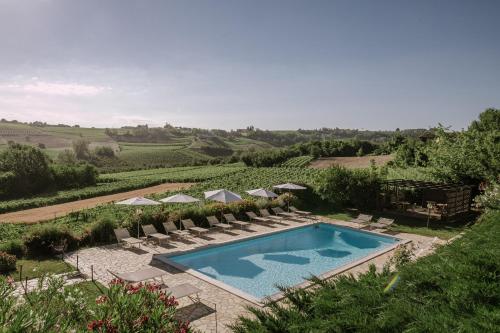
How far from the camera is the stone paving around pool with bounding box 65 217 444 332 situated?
8.48 meters

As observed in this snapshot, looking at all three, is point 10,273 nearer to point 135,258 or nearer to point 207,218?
point 135,258

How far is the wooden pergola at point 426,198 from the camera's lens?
20641mm

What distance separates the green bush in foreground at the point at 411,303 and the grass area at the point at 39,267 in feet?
32.9

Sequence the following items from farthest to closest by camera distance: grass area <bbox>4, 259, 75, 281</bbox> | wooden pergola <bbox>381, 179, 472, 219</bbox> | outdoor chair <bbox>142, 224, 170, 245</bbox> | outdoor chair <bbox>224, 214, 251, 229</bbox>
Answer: wooden pergola <bbox>381, 179, 472, 219</bbox>
outdoor chair <bbox>224, 214, 251, 229</bbox>
outdoor chair <bbox>142, 224, 170, 245</bbox>
grass area <bbox>4, 259, 75, 281</bbox>

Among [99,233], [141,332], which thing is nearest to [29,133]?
[99,233]

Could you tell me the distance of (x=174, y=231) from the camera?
16.3 m

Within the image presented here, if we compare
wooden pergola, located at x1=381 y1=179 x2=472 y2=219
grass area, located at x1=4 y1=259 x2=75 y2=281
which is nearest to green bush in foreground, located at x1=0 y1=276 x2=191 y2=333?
grass area, located at x1=4 y1=259 x2=75 y2=281

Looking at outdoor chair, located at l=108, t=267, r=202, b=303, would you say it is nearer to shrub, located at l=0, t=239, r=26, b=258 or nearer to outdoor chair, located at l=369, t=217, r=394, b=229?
shrub, located at l=0, t=239, r=26, b=258

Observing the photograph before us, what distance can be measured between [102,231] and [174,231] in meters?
3.18

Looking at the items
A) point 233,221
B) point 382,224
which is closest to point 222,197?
point 233,221

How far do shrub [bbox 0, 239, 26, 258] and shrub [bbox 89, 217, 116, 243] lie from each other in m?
2.57

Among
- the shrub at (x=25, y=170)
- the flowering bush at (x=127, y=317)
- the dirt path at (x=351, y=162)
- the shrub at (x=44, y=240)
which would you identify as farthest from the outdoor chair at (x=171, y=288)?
the dirt path at (x=351, y=162)

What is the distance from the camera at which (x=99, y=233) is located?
15211mm

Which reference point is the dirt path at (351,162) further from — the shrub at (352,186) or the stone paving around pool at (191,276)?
the stone paving around pool at (191,276)
